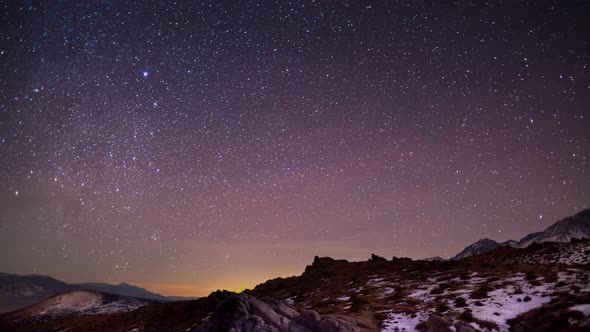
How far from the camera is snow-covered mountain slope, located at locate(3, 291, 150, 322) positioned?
3861 inches

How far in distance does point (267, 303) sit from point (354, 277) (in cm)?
1577

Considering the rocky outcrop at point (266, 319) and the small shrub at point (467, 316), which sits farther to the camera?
the rocky outcrop at point (266, 319)

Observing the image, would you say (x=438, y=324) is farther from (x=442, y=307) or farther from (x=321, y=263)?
(x=321, y=263)

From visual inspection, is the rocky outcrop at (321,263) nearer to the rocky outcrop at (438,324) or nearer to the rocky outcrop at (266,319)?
the rocky outcrop at (266,319)

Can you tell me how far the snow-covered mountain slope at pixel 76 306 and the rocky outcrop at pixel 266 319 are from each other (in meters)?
85.5

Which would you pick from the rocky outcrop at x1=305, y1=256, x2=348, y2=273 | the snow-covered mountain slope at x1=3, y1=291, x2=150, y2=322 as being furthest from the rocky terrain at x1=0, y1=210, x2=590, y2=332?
the snow-covered mountain slope at x1=3, y1=291, x2=150, y2=322

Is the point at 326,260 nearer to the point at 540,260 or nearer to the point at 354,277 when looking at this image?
the point at 354,277

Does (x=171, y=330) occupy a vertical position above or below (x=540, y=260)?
below

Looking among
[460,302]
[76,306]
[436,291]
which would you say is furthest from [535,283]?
[76,306]

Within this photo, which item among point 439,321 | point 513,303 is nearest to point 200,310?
point 439,321

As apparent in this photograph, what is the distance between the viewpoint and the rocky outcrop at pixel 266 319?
923 inches

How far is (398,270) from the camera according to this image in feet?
142

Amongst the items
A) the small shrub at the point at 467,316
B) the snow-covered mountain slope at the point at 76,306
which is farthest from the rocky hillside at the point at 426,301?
the snow-covered mountain slope at the point at 76,306

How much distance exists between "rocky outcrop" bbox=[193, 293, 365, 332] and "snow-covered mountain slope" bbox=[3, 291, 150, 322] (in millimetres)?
85524
